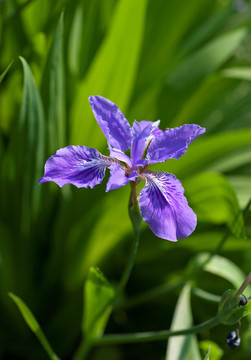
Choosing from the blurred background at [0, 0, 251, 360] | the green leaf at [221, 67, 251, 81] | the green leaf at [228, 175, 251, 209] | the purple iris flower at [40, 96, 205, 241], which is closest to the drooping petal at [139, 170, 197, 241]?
the purple iris flower at [40, 96, 205, 241]

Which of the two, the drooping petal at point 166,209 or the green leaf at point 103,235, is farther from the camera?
the green leaf at point 103,235

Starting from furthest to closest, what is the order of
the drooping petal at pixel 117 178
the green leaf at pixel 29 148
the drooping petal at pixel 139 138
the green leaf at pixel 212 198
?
the green leaf at pixel 212 198, the green leaf at pixel 29 148, the drooping petal at pixel 139 138, the drooping petal at pixel 117 178

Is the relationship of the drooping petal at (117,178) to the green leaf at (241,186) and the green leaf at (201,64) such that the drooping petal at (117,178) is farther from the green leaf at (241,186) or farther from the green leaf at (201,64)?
the green leaf at (201,64)

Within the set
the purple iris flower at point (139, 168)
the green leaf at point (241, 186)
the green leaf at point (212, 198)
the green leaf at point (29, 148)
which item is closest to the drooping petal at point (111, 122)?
the purple iris flower at point (139, 168)

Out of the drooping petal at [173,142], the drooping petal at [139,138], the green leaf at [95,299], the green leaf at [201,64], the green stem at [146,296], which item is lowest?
the green stem at [146,296]

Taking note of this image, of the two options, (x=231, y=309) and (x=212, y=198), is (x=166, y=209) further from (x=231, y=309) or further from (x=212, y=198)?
(x=212, y=198)

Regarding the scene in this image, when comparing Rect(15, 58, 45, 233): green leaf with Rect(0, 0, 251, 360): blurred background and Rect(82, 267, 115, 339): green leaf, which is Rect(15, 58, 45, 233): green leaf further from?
Rect(82, 267, 115, 339): green leaf
